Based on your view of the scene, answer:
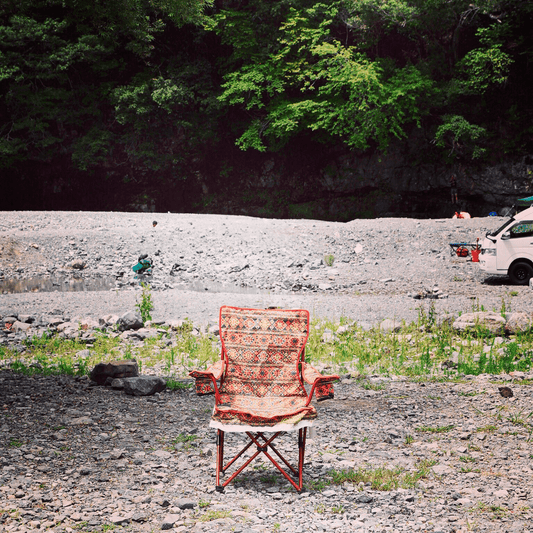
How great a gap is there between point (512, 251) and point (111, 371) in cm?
803

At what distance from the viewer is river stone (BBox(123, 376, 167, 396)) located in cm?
447

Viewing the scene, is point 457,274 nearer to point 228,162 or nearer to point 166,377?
point 166,377

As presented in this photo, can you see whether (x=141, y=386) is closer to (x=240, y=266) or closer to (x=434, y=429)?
(x=434, y=429)

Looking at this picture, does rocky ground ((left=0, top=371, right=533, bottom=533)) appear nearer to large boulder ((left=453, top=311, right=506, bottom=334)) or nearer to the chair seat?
the chair seat

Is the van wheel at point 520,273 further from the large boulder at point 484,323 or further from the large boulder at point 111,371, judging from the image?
the large boulder at point 111,371

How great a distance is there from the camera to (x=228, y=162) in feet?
88.5

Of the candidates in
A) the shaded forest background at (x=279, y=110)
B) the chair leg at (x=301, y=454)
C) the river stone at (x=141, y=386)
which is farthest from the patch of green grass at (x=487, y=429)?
the shaded forest background at (x=279, y=110)

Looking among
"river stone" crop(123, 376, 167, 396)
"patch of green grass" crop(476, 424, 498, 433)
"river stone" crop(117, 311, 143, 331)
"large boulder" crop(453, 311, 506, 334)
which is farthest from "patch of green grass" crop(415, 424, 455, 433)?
"river stone" crop(117, 311, 143, 331)

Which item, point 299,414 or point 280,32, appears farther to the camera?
point 280,32

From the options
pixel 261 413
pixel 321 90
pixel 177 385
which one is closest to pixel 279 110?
pixel 321 90

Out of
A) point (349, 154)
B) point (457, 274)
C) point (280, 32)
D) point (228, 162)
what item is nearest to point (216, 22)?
point (280, 32)

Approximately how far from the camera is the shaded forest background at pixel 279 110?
21.9 meters

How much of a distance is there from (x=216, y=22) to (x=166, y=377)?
2292 cm

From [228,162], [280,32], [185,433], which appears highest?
[280,32]
